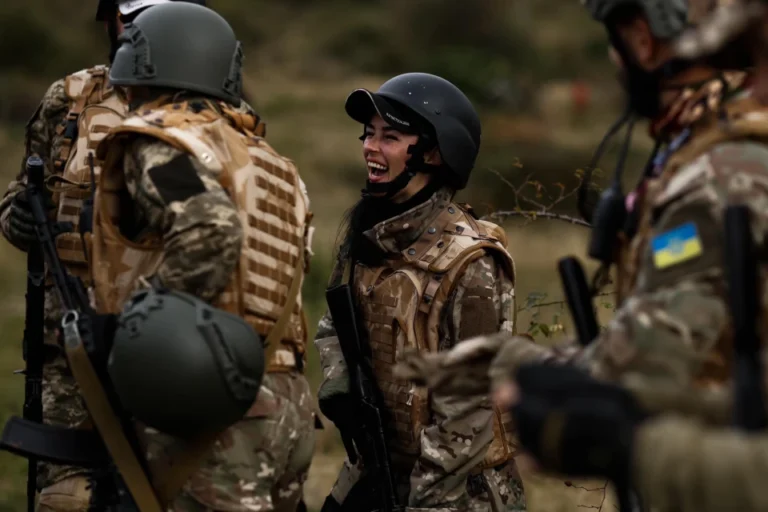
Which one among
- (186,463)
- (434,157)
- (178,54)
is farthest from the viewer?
(434,157)

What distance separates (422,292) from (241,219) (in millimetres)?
1003

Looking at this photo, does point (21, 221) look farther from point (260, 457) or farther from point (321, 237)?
→ point (321, 237)

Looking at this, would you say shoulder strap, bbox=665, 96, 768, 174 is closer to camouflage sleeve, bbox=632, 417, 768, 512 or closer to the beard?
the beard

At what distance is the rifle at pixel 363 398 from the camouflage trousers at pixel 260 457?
53cm

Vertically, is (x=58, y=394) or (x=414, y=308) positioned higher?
(x=414, y=308)

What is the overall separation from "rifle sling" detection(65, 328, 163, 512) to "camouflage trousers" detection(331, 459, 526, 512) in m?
1.02

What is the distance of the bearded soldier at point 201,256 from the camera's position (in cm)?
396

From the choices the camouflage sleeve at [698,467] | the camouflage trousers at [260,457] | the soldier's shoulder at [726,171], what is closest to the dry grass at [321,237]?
the camouflage trousers at [260,457]

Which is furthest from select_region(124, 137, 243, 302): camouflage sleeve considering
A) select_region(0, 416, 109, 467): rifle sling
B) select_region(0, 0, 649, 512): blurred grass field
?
select_region(0, 0, 649, 512): blurred grass field

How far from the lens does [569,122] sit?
101ft

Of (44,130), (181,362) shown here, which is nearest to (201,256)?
(181,362)

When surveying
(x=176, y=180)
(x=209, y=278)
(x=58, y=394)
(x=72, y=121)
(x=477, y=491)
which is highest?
(x=72, y=121)

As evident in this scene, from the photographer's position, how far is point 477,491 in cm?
494

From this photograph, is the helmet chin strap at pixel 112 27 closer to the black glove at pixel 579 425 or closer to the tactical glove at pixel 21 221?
the tactical glove at pixel 21 221
